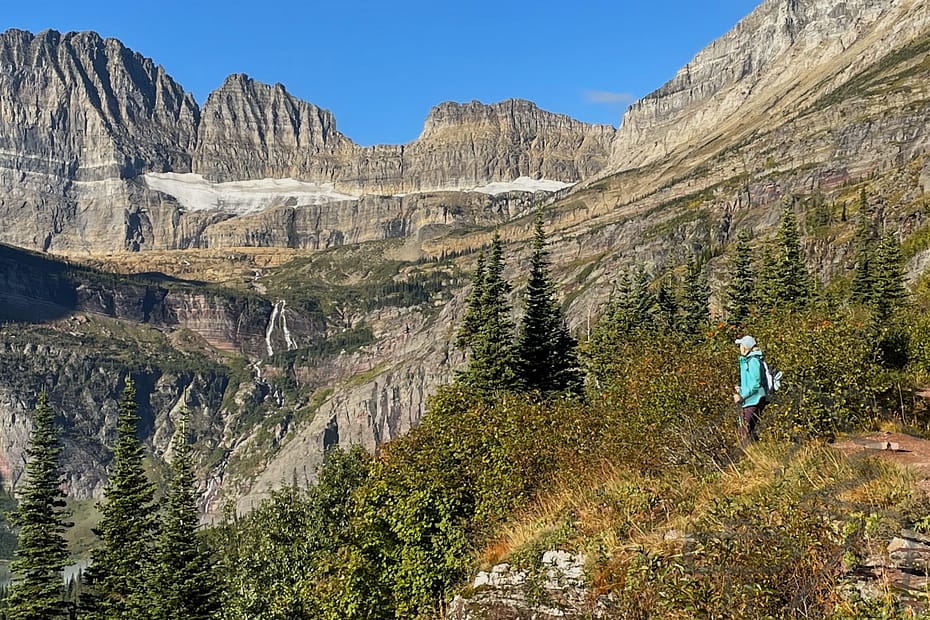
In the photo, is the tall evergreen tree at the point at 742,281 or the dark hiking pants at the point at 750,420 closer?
the dark hiking pants at the point at 750,420

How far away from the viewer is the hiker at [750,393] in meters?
15.8

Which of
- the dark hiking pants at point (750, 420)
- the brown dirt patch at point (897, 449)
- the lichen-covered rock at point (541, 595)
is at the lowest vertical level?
the lichen-covered rock at point (541, 595)

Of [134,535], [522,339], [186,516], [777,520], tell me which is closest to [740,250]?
[522,339]

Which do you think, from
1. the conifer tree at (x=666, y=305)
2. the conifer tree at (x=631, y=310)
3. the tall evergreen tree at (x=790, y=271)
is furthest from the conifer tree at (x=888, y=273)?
the conifer tree at (x=631, y=310)

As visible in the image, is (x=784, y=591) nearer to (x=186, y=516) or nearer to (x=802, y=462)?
(x=802, y=462)

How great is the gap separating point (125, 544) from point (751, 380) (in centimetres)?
5206

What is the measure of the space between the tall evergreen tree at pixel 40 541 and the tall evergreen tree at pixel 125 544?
2499 mm

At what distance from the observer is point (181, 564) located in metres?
50.6

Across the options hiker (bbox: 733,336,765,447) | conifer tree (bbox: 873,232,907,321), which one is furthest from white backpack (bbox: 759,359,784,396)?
conifer tree (bbox: 873,232,907,321)

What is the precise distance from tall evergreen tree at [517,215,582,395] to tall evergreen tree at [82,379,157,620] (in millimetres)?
28782

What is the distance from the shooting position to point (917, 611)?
26.8ft

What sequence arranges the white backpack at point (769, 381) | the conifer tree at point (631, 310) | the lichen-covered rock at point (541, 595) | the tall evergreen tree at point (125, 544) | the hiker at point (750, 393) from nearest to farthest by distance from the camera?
the lichen-covered rock at point (541, 595) → the hiker at point (750, 393) → the white backpack at point (769, 381) → the tall evergreen tree at point (125, 544) → the conifer tree at point (631, 310)

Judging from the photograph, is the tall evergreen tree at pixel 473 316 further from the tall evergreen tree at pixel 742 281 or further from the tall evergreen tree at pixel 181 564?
the tall evergreen tree at pixel 742 281

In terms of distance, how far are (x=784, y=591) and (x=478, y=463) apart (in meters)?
14.6
